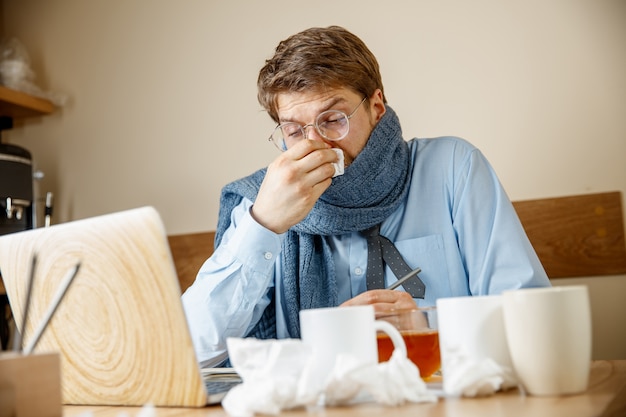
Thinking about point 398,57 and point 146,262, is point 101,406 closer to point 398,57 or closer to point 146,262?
point 146,262

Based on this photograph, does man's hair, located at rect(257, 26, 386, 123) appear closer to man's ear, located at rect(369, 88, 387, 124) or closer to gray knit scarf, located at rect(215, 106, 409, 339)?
man's ear, located at rect(369, 88, 387, 124)

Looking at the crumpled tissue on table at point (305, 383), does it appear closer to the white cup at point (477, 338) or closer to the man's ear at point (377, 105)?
the white cup at point (477, 338)

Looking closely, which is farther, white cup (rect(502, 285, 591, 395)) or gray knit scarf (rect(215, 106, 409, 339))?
gray knit scarf (rect(215, 106, 409, 339))

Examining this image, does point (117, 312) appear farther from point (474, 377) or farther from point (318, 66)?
point (318, 66)

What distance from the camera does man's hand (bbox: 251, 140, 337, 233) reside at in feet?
4.30

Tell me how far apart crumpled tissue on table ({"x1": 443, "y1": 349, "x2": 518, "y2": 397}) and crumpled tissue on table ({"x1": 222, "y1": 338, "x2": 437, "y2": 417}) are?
0.09 feet

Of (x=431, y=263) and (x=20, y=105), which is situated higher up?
(x=20, y=105)

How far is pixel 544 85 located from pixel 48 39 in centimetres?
181

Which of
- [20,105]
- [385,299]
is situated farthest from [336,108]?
[20,105]

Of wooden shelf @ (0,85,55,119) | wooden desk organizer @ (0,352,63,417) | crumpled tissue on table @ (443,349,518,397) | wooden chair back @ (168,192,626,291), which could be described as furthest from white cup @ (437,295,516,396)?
wooden shelf @ (0,85,55,119)

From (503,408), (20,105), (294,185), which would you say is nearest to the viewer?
(503,408)

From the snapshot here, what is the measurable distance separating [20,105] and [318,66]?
4.55 ft

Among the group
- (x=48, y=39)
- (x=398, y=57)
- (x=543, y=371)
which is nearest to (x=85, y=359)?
(x=543, y=371)

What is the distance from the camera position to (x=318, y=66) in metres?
1.50
